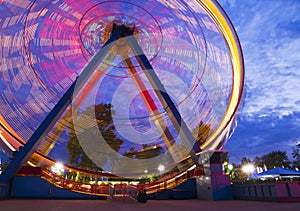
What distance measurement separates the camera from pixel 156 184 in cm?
1827

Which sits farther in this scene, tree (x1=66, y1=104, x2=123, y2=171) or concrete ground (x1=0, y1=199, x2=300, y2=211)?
tree (x1=66, y1=104, x2=123, y2=171)

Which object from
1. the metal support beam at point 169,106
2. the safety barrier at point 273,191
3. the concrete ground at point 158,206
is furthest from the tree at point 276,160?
the concrete ground at point 158,206

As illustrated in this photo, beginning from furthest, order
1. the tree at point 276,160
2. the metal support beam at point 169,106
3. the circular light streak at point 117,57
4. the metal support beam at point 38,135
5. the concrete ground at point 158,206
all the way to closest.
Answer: the tree at point 276,160 < the metal support beam at point 169,106 < the circular light streak at point 117,57 < the metal support beam at point 38,135 < the concrete ground at point 158,206

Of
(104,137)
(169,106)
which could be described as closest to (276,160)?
(104,137)

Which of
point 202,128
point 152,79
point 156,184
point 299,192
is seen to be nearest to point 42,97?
point 152,79

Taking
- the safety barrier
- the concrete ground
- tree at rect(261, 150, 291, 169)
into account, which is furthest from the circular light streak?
tree at rect(261, 150, 291, 169)

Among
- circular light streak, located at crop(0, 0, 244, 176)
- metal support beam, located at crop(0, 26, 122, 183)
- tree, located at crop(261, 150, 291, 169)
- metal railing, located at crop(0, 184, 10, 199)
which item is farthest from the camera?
tree, located at crop(261, 150, 291, 169)

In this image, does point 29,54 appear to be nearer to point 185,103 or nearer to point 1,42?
point 1,42

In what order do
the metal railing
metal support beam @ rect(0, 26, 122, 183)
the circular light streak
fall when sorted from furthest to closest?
the circular light streak → metal support beam @ rect(0, 26, 122, 183) → the metal railing

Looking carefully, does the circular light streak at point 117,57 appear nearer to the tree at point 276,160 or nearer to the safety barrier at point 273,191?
the safety barrier at point 273,191

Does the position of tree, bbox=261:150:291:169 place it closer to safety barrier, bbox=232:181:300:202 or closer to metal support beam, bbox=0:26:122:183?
safety barrier, bbox=232:181:300:202

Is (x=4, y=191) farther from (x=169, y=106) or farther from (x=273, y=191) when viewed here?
(x=273, y=191)

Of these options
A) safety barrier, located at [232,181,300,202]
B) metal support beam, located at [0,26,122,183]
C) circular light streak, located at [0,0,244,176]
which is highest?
A: circular light streak, located at [0,0,244,176]

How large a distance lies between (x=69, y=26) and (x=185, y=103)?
11419mm
